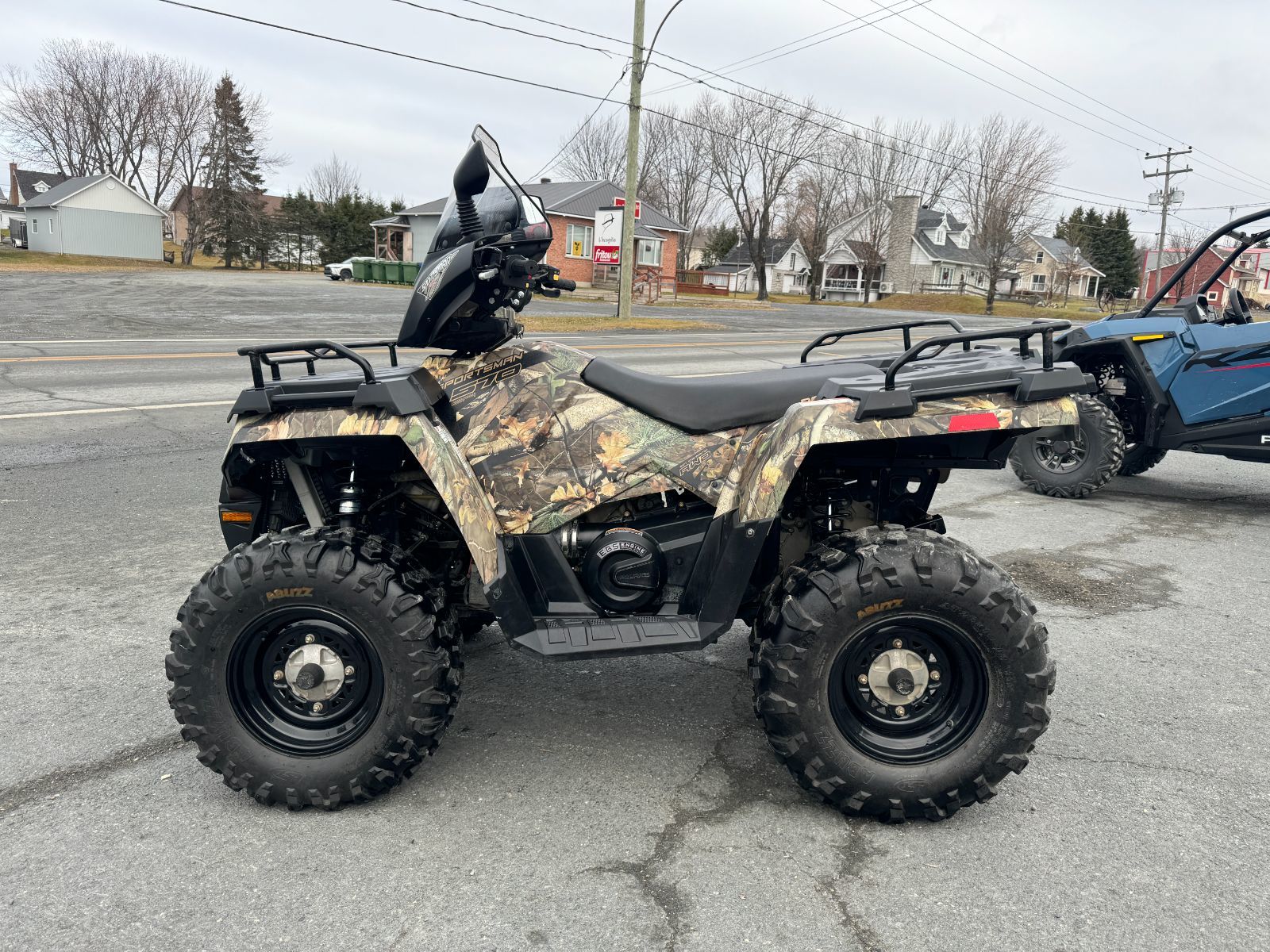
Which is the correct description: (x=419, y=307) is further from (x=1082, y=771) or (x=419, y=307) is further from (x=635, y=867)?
(x=1082, y=771)

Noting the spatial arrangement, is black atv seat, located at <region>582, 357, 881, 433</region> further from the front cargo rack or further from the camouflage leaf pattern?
the front cargo rack

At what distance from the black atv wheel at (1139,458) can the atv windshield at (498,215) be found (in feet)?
19.2

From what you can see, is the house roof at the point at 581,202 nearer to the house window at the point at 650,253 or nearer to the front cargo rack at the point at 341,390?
the house window at the point at 650,253

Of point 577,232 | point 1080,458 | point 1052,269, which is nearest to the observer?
point 1080,458

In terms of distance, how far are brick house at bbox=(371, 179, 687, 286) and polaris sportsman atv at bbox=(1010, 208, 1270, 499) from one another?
3745 centimetres

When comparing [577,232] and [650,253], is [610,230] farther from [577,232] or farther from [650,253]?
[650,253]

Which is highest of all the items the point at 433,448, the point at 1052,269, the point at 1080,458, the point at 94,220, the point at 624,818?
the point at 1052,269

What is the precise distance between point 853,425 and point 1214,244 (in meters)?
5.66

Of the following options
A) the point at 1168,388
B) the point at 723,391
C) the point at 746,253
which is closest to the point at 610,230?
the point at 1168,388

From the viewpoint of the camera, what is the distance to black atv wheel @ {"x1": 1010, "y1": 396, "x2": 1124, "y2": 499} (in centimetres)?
692

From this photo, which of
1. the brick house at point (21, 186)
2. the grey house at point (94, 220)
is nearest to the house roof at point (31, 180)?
the brick house at point (21, 186)

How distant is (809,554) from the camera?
9.37ft

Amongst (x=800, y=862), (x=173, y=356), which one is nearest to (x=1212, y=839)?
(x=800, y=862)

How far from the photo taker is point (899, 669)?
2.78m
